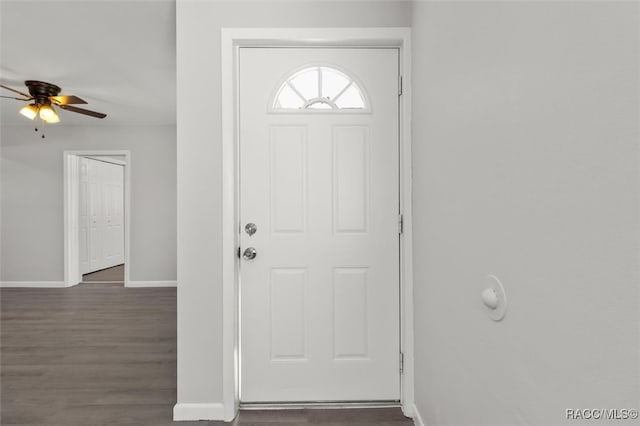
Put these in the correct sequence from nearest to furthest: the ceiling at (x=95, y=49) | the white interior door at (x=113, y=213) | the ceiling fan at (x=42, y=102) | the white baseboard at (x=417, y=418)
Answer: the white baseboard at (x=417, y=418) → the ceiling at (x=95, y=49) → the ceiling fan at (x=42, y=102) → the white interior door at (x=113, y=213)

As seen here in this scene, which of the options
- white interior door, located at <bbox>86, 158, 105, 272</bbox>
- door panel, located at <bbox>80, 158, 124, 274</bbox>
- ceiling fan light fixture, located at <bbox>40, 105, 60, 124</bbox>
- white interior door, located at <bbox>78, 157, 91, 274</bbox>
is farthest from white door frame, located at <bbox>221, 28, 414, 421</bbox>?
white interior door, located at <bbox>86, 158, 105, 272</bbox>

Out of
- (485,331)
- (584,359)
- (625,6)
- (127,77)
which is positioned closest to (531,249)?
(584,359)

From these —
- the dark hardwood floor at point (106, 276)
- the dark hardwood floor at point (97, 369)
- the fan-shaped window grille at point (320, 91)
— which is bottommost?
the dark hardwood floor at point (97, 369)

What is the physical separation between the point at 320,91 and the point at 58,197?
16.0ft

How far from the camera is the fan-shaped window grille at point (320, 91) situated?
6.29 feet

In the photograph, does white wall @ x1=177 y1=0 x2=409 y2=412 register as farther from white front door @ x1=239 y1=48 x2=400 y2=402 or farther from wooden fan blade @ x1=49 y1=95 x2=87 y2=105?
wooden fan blade @ x1=49 y1=95 x2=87 y2=105

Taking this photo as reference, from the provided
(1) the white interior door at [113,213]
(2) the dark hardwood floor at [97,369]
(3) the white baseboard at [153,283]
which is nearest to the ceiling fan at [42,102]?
(2) the dark hardwood floor at [97,369]

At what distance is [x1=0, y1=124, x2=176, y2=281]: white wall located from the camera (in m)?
4.97

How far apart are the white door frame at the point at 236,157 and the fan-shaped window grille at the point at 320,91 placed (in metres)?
0.16

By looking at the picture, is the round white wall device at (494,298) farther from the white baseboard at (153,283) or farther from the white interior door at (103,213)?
the white interior door at (103,213)

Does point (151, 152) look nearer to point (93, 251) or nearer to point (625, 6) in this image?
point (93, 251)

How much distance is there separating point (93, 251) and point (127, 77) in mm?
3827

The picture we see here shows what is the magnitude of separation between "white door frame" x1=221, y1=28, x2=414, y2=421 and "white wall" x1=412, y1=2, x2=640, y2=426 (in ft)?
1.36

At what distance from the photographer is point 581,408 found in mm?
676
